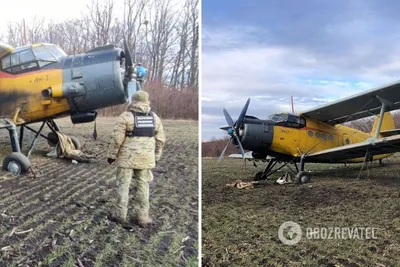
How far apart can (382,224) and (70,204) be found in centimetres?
108

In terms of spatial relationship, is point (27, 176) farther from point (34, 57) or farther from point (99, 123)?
point (34, 57)

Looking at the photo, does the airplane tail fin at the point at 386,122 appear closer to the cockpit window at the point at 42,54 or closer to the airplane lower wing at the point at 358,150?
the airplane lower wing at the point at 358,150

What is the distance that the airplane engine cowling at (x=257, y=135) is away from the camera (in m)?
2.54

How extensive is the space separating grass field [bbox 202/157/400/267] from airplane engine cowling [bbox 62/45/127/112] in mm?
474

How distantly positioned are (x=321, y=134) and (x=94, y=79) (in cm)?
176

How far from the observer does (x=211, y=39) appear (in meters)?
1.58

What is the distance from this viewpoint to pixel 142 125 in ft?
4.59

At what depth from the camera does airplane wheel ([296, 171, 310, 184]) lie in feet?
6.69

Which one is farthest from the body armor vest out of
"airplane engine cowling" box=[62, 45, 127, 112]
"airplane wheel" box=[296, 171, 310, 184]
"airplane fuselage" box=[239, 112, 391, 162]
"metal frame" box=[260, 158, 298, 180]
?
Result: "airplane fuselage" box=[239, 112, 391, 162]

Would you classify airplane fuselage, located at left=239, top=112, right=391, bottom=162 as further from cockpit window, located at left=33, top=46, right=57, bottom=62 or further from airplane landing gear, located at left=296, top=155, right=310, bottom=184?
cockpit window, located at left=33, top=46, right=57, bottom=62

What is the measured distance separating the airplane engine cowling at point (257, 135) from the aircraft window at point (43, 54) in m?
1.13

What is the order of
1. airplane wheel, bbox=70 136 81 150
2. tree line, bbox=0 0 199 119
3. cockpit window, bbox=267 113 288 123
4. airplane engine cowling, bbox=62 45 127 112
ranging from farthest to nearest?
cockpit window, bbox=267 113 288 123
airplane wheel, bbox=70 136 81 150
airplane engine cowling, bbox=62 45 127 112
tree line, bbox=0 0 199 119

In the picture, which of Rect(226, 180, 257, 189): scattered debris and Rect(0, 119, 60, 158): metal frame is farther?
Rect(226, 180, 257, 189): scattered debris

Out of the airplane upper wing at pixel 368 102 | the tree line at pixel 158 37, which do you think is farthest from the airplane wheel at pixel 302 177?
the tree line at pixel 158 37
